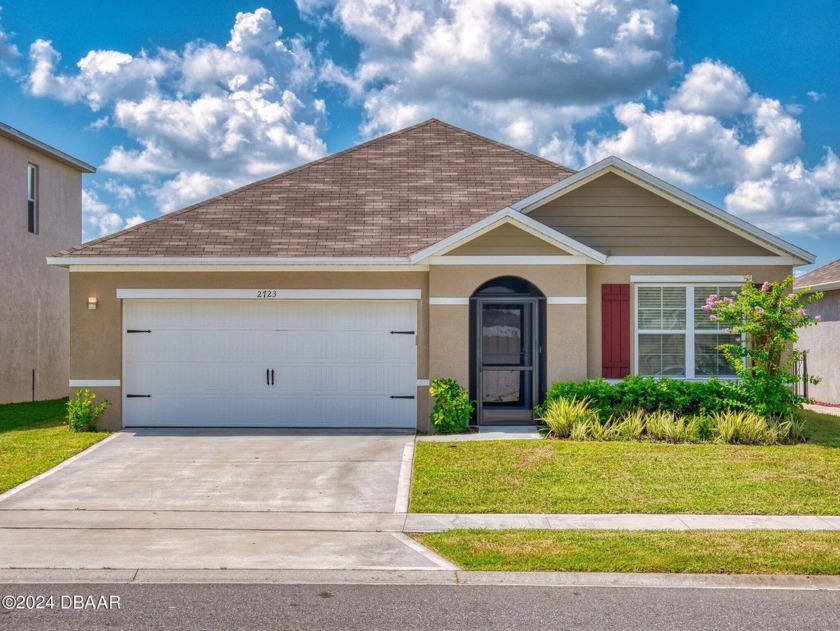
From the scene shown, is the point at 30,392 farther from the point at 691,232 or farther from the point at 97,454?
the point at 691,232

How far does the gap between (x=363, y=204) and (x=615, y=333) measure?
5697 mm

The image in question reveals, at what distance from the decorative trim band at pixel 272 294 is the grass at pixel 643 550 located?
709 cm

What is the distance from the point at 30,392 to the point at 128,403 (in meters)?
9.23

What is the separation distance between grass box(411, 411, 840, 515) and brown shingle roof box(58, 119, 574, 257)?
15.4ft

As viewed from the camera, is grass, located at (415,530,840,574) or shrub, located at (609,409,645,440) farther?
shrub, located at (609,409,645,440)

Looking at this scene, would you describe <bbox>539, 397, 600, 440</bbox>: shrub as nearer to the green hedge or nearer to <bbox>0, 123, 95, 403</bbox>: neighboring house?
the green hedge

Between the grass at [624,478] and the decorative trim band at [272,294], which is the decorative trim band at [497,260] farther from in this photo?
the grass at [624,478]

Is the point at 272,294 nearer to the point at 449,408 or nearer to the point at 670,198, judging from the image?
the point at 449,408

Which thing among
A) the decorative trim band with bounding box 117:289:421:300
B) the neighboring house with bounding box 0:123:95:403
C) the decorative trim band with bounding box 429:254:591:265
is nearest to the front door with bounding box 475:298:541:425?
the decorative trim band with bounding box 429:254:591:265

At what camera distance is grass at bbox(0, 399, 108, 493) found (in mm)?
11633

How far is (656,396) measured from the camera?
1425cm

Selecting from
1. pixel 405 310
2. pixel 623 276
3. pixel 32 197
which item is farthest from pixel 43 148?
pixel 623 276

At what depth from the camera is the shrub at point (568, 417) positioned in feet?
44.8

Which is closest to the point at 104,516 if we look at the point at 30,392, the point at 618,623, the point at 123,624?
the point at 123,624
